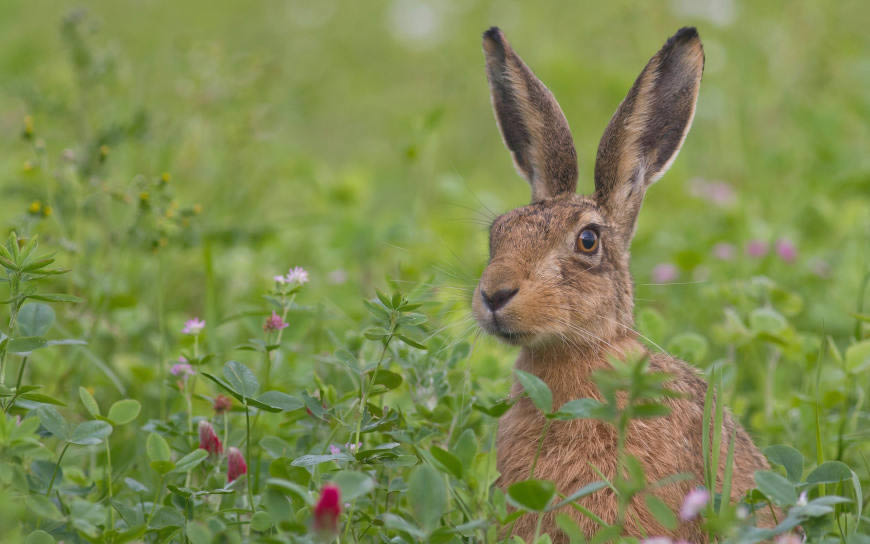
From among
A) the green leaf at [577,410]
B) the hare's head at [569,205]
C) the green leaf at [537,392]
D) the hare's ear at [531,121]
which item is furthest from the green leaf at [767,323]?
the green leaf at [537,392]

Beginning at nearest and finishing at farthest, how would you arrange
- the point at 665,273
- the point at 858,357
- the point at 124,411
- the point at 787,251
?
the point at 124,411
the point at 858,357
the point at 787,251
the point at 665,273

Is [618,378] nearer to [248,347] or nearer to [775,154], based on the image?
[248,347]

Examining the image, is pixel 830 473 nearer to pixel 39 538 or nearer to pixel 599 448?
pixel 599 448

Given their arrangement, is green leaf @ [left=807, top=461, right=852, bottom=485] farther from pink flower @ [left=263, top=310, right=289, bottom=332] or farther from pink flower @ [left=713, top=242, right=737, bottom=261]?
pink flower @ [left=713, top=242, right=737, bottom=261]

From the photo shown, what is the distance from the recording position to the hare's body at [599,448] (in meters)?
3.46

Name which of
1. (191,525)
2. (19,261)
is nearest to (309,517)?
(191,525)

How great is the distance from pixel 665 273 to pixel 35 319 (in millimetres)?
3873

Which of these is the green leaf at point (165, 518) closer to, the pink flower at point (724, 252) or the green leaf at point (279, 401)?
the green leaf at point (279, 401)

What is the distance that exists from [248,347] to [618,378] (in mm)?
1370

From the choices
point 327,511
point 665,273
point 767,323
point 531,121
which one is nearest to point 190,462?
point 327,511

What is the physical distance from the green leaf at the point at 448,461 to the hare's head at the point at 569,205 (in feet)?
3.54

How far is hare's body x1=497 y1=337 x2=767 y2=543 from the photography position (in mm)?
3461

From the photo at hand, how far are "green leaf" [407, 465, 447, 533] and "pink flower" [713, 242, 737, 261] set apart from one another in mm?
4055

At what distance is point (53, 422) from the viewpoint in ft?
9.25
